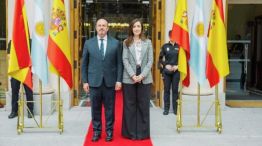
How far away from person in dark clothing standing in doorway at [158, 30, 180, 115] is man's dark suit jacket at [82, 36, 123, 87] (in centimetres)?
253

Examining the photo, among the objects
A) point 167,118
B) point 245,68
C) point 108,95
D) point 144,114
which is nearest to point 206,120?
point 167,118

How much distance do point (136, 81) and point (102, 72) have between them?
22.1 inches

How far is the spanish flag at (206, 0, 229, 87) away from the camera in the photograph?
7656 millimetres

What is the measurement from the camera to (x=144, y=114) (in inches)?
296

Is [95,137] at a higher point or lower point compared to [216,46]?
lower

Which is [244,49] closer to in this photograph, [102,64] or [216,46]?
[216,46]

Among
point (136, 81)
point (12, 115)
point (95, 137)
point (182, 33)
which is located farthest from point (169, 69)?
point (12, 115)

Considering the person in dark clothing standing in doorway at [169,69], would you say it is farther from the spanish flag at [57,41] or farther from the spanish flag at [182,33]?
the spanish flag at [57,41]

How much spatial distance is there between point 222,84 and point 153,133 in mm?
3045

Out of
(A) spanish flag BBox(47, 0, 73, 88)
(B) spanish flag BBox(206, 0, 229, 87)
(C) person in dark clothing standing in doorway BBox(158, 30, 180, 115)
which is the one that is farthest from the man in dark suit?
(C) person in dark clothing standing in doorway BBox(158, 30, 180, 115)

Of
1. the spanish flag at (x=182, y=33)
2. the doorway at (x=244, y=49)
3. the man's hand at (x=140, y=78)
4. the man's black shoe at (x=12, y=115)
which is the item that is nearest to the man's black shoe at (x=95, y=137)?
the man's hand at (x=140, y=78)

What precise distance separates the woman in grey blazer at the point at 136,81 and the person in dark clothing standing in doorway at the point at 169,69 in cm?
225

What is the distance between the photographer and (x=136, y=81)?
730 centimetres

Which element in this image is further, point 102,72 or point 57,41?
point 57,41
